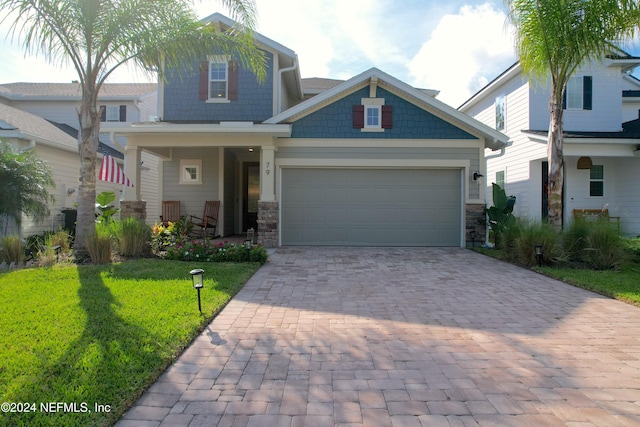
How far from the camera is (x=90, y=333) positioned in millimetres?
3762

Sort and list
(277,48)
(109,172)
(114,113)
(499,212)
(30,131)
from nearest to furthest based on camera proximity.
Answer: (499,212) < (109,172) < (30,131) < (277,48) < (114,113)

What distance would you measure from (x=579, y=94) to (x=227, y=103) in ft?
38.8

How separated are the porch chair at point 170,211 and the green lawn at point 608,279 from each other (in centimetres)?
1037

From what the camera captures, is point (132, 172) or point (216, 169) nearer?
point (132, 172)

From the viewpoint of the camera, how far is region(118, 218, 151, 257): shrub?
27.8ft

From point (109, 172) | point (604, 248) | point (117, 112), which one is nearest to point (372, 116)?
point (604, 248)

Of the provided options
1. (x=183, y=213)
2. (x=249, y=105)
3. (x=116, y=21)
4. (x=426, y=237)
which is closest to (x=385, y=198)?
(x=426, y=237)

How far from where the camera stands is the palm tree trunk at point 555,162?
832cm

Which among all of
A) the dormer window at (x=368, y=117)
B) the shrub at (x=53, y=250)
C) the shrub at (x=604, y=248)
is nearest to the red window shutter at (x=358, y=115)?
the dormer window at (x=368, y=117)

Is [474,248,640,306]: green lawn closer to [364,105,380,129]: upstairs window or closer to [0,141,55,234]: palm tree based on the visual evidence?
[364,105,380,129]: upstairs window

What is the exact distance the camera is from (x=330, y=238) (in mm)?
11258

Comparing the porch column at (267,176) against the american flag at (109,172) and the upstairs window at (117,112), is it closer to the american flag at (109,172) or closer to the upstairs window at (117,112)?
the american flag at (109,172)

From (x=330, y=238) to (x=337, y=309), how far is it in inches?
248

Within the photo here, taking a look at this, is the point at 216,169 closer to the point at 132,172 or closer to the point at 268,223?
the point at 132,172
